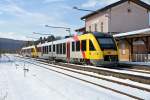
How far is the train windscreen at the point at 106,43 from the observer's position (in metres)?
→ 25.3

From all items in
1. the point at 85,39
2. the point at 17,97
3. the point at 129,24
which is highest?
the point at 129,24

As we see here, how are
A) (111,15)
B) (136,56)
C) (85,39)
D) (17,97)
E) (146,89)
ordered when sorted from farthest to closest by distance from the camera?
(111,15), (136,56), (85,39), (146,89), (17,97)

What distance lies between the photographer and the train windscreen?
83.1 ft

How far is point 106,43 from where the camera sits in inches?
1009

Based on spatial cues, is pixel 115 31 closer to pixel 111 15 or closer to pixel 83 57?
pixel 111 15

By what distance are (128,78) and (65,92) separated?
16.3 feet

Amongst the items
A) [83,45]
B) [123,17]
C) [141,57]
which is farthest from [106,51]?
[123,17]

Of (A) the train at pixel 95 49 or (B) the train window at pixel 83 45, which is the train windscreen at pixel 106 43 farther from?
(B) the train window at pixel 83 45

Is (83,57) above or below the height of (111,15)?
below

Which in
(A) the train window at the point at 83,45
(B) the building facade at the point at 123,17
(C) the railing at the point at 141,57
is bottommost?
(C) the railing at the point at 141,57

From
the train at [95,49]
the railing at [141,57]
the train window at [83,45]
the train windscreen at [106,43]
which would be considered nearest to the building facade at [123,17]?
the railing at [141,57]

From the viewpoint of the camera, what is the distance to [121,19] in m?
49.4

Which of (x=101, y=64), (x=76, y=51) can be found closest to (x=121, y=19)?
(x=76, y=51)

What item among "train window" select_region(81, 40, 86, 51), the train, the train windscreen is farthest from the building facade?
the train windscreen
